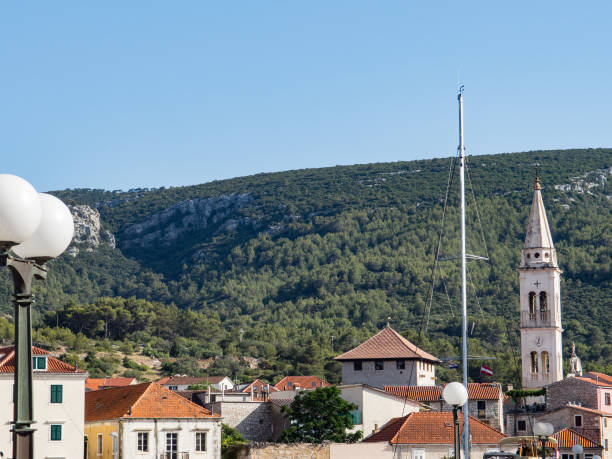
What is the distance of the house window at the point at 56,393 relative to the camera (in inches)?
1978

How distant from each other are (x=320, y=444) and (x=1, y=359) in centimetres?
1469

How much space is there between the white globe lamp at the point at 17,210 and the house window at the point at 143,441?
45.7 meters

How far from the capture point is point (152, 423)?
A: 176ft

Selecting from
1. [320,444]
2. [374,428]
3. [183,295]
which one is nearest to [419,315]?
[183,295]

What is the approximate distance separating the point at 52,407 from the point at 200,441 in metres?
7.67

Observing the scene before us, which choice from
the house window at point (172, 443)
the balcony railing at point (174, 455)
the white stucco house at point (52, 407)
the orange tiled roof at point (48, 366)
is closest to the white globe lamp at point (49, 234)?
the white stucco house at point (52, 407)

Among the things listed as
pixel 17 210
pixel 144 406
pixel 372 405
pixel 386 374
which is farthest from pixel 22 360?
pixel 386 374

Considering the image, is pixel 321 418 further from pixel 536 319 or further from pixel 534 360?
pixel 536 319

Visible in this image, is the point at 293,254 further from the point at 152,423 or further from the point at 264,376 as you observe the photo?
the point at 152,423

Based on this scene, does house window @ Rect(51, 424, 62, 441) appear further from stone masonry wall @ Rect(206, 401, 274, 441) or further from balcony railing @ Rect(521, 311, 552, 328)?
balcony railing @ Rect(521, 311, 552, 328)

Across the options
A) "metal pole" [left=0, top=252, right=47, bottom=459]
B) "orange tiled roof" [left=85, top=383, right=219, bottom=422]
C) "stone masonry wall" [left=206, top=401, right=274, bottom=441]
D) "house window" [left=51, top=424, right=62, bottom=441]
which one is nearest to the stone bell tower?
"stone masonry wall" [left=206, top=401, right=274, bottom=441]

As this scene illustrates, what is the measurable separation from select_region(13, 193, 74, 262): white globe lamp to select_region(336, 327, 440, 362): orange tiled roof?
6835cm

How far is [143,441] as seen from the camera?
53188 mm

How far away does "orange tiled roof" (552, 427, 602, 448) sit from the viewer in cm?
6216
